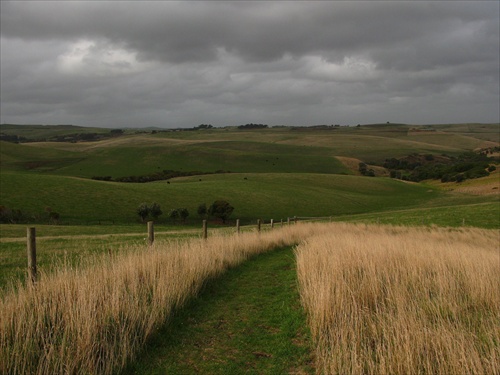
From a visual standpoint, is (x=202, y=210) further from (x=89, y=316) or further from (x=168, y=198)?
(x=89, y=316)

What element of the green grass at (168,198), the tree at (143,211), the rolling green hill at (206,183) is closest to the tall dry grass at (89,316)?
the green grass at (168,198)

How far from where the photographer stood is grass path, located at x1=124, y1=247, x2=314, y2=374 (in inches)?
236

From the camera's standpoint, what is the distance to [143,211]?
4812 centimetres

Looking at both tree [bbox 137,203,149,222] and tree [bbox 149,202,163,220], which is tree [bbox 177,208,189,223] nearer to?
tree [bbox 149,202,163,220]

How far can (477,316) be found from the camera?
257 inches

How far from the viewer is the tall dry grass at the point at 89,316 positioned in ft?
17.2

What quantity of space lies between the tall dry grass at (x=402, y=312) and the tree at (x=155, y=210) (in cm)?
3992

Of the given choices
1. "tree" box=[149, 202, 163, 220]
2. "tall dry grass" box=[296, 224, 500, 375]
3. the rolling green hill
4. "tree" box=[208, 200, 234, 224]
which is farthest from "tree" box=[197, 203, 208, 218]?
"tall dry grass" box=[296, 224, 500, 375]

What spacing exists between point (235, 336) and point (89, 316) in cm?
277

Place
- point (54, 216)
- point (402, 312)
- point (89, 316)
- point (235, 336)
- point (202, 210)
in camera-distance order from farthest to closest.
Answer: point (202, 210) → point (54, 216) → point (235, 336) → point (402, 312) → point (89, 316)

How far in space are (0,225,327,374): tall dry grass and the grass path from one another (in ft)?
1.26

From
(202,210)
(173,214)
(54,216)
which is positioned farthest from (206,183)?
(54,216)

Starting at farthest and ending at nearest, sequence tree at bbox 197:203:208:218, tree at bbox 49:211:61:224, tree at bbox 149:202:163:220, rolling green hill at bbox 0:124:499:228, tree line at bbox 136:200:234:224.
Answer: tree at bbox 197:203:208:218 → rolling green hill at bbox 0:124:499:228 → tree at bbox 149:202:163:220 → tree line at bbox 136:200:234:224 → tree at bbox 49:211:61:224

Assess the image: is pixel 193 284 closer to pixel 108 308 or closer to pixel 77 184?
pixel 108 308
